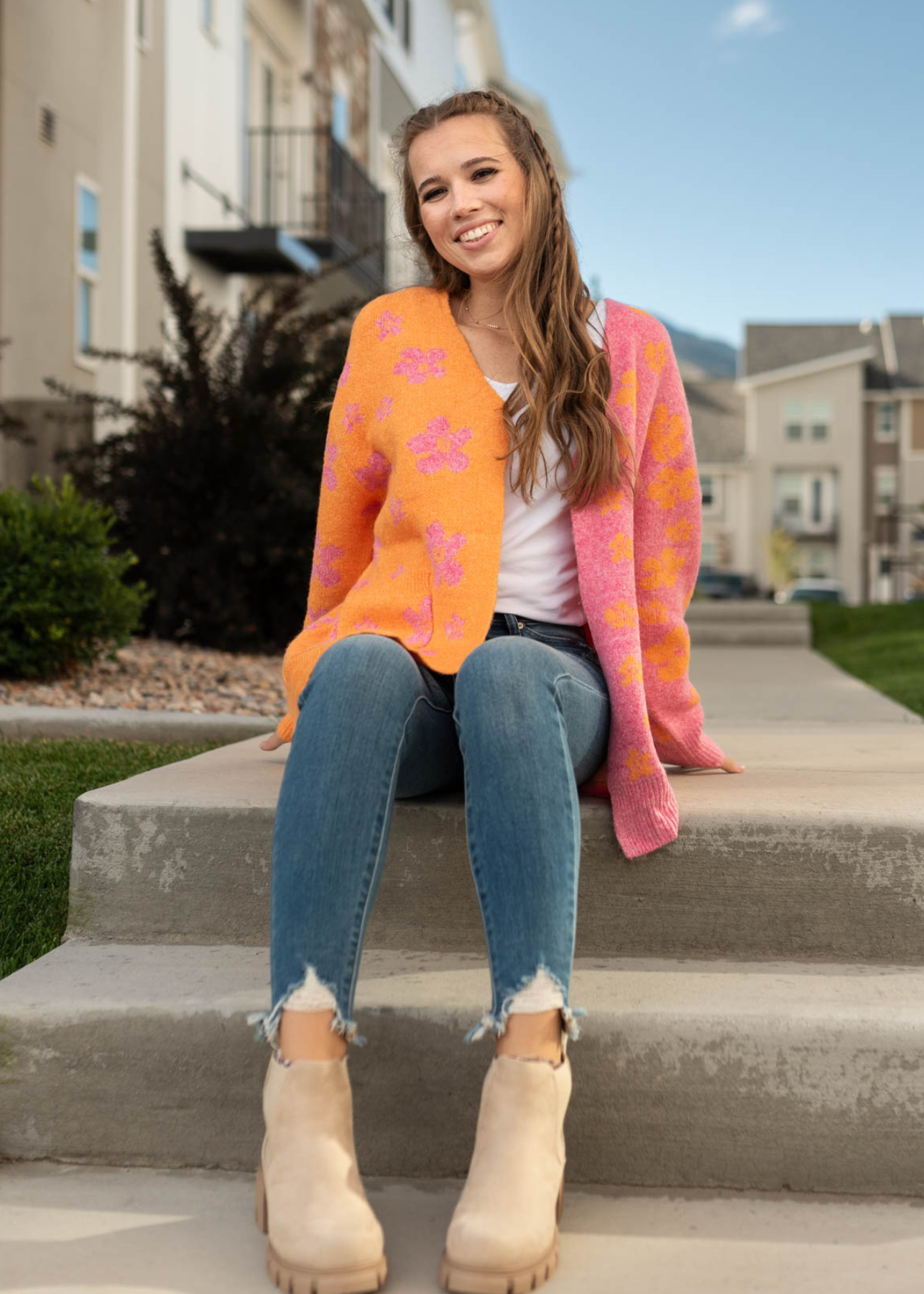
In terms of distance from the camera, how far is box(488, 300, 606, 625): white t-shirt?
1878mm

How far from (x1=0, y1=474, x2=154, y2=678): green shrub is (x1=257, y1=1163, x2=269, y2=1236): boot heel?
2621 millimetres

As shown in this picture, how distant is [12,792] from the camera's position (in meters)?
2.48

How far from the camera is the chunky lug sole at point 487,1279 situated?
4.18 feet

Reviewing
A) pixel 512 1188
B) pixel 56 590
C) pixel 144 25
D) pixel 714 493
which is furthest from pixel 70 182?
pixel 714 493

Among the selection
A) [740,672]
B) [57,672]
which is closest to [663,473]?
[57,672]

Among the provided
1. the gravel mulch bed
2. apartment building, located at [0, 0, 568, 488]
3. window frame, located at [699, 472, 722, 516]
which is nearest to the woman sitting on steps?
the gravel mulch bed

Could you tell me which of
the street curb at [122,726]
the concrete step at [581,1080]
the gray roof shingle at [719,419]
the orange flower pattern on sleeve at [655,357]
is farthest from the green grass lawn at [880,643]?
the gray roof shingle at [719,419]

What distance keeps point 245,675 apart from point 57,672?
2.48 ft

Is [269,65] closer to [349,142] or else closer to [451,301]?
[349,142]

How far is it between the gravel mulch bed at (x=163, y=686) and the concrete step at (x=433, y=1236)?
1891 millimetres

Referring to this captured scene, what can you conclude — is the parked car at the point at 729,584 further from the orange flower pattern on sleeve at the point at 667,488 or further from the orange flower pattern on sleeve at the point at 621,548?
the orange flower pattern on sleeve at the point at 621,548

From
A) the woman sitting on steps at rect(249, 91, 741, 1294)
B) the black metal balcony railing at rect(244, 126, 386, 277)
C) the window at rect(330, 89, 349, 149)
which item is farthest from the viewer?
the window at rect(330, 89, 349, 149)

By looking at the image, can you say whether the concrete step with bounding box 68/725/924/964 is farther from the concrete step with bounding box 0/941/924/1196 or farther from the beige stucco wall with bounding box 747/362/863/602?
the beige stucco wall with bounding box 747/362/863/602

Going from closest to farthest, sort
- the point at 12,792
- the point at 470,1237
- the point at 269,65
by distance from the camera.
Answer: the point at 470,1237, the point at 12,792, the point at 269,65
